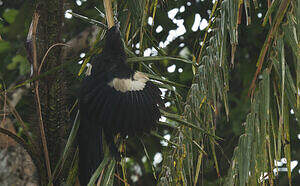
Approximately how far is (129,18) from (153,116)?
1.58 feet

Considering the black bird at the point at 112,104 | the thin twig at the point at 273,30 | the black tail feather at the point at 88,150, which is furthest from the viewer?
the black tail feather at the point at 88,150

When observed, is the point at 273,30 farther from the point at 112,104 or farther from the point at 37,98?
the point at 37,98

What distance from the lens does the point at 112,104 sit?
3.54ft

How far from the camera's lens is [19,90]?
2.19 metres

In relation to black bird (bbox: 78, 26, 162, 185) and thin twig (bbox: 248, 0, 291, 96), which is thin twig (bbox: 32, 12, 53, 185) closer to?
black bird (bbox: 78, 26, 162, 185)

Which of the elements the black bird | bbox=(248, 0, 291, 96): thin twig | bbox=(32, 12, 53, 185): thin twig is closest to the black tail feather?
the black bird

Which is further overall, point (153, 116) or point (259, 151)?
point (153, 116)

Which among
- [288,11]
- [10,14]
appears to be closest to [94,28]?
[10,14]

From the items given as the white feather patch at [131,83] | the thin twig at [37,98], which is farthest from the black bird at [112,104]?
the thin twig at [37,98]

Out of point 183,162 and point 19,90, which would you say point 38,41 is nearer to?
point 183,162

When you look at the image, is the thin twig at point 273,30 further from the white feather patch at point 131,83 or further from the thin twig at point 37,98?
the thin twig at point 37,98

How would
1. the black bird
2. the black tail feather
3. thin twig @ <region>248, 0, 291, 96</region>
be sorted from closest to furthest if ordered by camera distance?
thin twig @ <region>248, 0, 291, 96</region> < the black bird < the black tail feather

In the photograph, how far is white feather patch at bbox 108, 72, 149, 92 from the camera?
110 cm

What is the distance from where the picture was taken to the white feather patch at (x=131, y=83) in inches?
43.3
